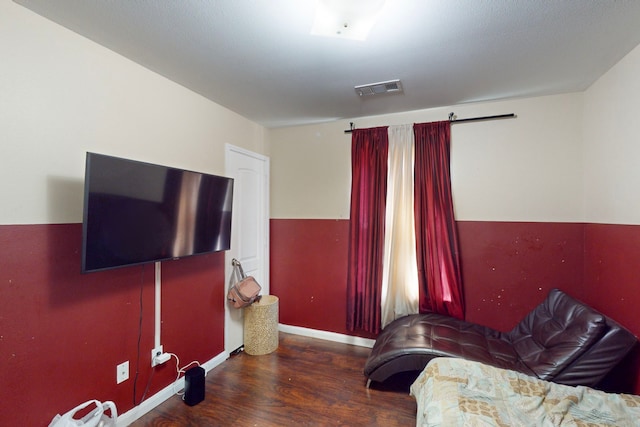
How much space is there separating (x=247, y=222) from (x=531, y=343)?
2.85 m

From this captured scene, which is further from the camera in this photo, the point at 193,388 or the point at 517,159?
the point at 517,159

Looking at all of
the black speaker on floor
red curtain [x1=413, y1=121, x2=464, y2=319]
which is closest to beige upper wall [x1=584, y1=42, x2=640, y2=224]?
red curtain [x1=413, y1=121, x2=464, y2=319]

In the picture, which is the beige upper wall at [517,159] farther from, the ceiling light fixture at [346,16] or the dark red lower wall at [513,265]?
the ceiling light fixture at [346,16]

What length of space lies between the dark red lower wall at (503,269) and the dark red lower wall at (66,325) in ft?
4.71

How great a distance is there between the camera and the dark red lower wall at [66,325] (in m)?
1.44

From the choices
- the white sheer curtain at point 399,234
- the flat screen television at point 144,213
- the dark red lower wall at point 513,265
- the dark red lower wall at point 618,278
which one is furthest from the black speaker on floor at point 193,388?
the dark red lower wall at point 618,278

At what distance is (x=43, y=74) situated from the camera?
155cm

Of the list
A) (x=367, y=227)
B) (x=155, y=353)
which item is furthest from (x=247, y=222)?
(x=155, y=353)

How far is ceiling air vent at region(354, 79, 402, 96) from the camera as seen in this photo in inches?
91.1

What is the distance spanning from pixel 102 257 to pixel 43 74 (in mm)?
1069

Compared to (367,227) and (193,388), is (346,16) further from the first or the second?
(193,388)

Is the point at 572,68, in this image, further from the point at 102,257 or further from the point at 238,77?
the point at 102,257

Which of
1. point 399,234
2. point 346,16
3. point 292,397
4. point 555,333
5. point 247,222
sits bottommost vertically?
point 292,397

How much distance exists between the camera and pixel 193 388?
214cm
